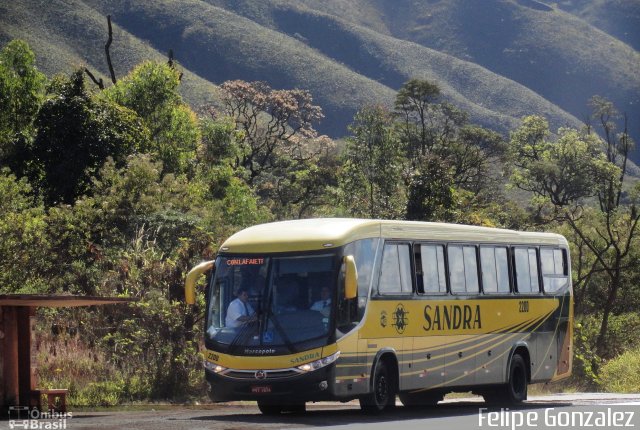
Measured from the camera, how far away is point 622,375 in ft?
118

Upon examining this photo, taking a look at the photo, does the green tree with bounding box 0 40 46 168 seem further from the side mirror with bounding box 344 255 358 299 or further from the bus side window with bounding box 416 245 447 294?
the side mirror with bounding box 344 255 358 299

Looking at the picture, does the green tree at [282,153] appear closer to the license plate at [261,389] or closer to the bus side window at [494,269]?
the bus side window at [494,269]

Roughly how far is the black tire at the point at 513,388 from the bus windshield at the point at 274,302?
6992mm

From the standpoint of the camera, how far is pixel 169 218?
3716 cm

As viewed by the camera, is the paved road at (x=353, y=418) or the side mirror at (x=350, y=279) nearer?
the paved road at (x=353, y=418)

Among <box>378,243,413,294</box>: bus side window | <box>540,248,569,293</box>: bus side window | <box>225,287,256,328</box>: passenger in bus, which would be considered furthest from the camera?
<box>540,248,569,293</box>: bus side window

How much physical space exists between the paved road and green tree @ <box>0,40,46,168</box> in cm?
3421

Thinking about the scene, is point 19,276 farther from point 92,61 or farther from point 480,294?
point 92,61

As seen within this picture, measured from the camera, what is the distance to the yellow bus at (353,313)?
62.9ft

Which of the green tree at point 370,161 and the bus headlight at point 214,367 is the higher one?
the green tree at point 370,161

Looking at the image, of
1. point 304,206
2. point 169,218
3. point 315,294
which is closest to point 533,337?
point 315,294

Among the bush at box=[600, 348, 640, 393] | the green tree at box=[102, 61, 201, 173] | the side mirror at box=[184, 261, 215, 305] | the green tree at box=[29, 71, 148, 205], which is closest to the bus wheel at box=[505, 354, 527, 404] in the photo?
the side mirror at box=[184, 261, 215, 305]

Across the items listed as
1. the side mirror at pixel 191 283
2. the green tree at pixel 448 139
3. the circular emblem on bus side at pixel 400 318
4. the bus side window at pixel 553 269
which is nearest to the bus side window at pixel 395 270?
the circular emblem on bus side at pixel 400 318

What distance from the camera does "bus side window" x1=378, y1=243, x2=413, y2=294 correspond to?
20.8m
